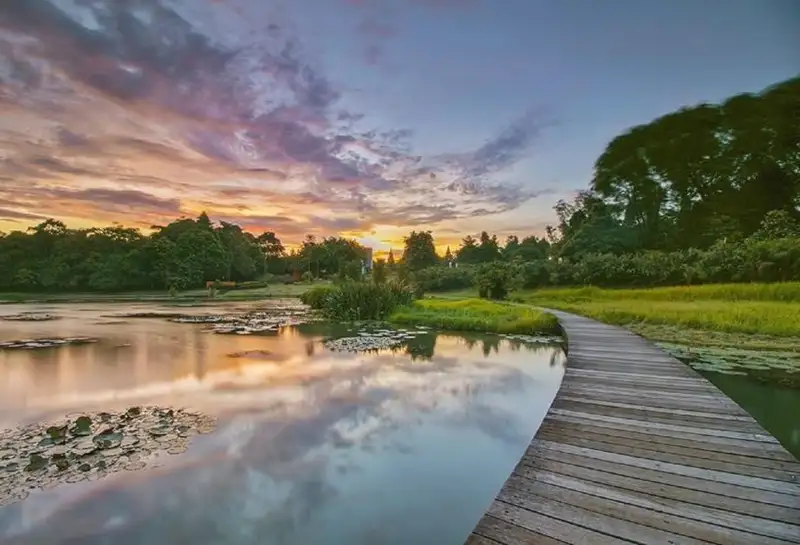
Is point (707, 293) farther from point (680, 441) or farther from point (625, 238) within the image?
point (680, 441)

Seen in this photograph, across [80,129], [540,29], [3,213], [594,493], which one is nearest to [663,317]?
[540,29]

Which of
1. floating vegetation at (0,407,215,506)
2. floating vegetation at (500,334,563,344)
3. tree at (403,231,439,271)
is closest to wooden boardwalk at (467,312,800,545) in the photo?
floating vegetation at (0,407,215,506)

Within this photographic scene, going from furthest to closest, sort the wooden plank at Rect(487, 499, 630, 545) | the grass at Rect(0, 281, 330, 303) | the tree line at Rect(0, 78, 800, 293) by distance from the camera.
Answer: the grass at Rect(0, 281, 330, 303) → the tree line at Rect(0, 78, 800, 293) → the wooden plank at Rect(487, 499, 630, 545)

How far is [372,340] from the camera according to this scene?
31.3ft

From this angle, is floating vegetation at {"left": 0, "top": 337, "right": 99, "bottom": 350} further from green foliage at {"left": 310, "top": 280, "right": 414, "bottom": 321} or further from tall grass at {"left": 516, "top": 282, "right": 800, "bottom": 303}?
tall grass at {"left": 516, "top": 282, "right": 800, "bottom": 303}

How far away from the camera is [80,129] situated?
11.3 m

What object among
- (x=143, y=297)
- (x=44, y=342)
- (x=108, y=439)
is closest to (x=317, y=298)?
(x=44, y=342)

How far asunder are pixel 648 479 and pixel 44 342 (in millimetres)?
10678

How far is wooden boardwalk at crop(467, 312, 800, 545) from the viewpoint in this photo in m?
1.87

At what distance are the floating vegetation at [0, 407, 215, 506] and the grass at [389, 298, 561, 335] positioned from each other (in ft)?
26.1

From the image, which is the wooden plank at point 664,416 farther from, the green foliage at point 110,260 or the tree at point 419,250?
the tree at point 419,250

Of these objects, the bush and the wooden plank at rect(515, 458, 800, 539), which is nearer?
the wooden plank at rect(515, 458, 800, 539)

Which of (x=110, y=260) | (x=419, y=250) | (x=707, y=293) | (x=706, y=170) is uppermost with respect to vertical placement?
(x=706, y=170)

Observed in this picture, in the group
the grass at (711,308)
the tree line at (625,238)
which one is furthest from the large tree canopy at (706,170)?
the grass at (711,308)
